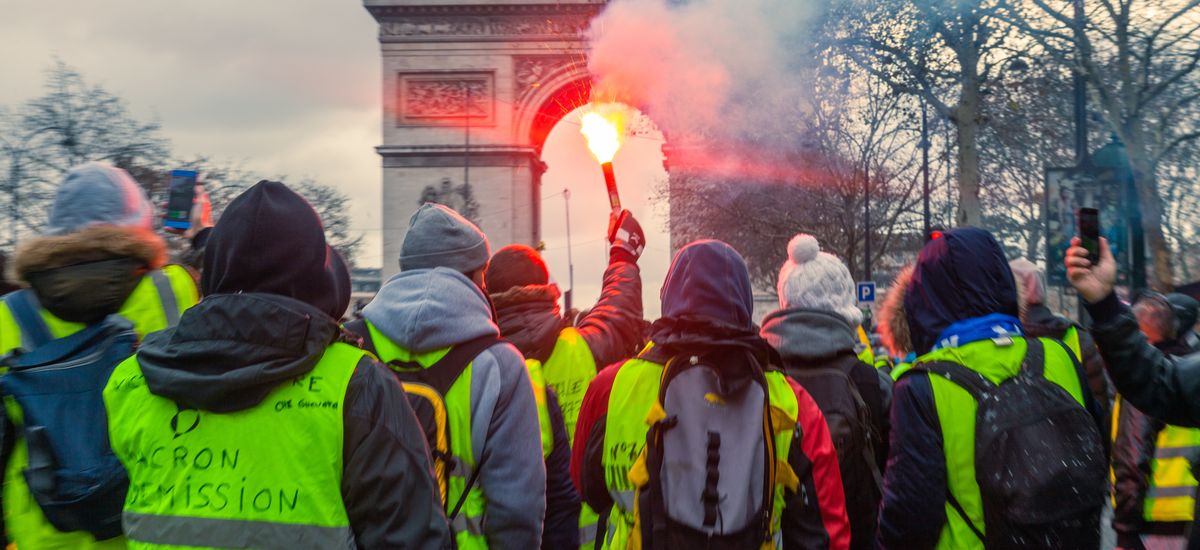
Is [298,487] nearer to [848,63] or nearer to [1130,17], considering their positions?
[1130,17]

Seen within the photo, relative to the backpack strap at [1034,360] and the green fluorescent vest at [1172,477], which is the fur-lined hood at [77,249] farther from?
the green fluorescent vest at [1172,477]

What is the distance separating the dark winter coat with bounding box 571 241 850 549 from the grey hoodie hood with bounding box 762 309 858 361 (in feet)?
2.22

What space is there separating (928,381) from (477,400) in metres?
1.17

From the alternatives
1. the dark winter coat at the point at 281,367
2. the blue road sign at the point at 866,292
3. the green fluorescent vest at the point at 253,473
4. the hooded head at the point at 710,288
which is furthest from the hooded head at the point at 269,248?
the blue road sign at the point at 866,292

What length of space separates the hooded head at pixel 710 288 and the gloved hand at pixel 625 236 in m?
0.95

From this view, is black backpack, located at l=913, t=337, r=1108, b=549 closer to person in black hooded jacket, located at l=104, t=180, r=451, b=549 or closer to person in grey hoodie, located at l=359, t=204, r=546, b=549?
person in grey hoodie, located at l=359, t=204, r=546, b=549

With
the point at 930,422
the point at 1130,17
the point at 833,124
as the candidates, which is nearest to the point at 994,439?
the point at 930,422

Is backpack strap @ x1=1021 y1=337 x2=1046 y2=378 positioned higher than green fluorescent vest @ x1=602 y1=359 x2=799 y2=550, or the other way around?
backpack strap @ x1=1021 y1=337 x2=1046 y2=378

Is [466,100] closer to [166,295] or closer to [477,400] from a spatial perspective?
[166,295]

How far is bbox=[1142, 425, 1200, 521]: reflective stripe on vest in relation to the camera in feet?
12.0

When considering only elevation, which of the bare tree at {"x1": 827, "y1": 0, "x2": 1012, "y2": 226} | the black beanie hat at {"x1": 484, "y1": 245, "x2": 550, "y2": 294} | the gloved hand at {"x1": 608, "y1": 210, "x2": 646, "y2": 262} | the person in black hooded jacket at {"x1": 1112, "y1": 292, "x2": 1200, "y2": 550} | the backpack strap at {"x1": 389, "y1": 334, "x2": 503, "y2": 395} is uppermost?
the bare tree at {"x1": 827, "y1": 0, "x2": 1012, "y2": 226}

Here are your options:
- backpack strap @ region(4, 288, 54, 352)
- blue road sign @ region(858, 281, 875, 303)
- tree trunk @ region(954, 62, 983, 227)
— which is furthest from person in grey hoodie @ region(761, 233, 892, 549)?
blue road sign @ region(858, 281, 875, 303)

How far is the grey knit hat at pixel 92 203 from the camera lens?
103 inches

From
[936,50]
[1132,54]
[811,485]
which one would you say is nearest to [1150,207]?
[1132,54]
